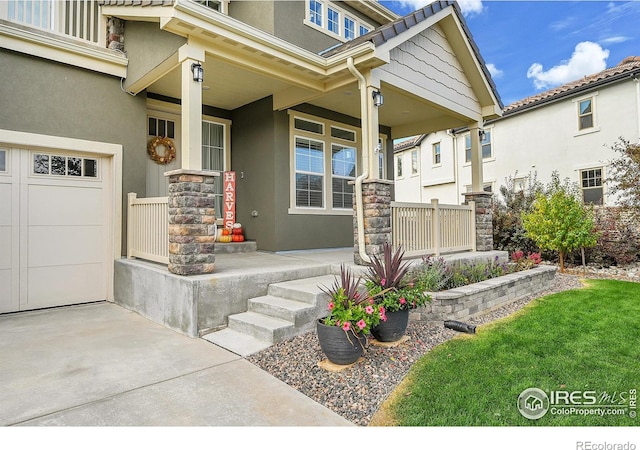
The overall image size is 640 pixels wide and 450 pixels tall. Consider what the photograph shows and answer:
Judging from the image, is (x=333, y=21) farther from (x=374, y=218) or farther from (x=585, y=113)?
(x=585, y=113)

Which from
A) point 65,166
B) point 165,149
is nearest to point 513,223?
point 165,149

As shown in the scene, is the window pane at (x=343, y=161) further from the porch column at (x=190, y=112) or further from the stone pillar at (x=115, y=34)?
the stone pillar at (x=115, y=34)

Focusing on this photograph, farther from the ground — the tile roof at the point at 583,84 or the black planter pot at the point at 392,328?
the tile roof at the point at 583,84

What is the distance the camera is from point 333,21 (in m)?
8.28

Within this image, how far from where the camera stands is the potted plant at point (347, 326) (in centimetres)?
322

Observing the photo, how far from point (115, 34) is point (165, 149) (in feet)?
6.42

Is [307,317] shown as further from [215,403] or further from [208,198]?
[208,198]

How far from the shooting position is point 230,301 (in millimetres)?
4504

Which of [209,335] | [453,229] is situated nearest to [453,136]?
[453,229]

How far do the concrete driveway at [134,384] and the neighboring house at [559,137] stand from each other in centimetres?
803

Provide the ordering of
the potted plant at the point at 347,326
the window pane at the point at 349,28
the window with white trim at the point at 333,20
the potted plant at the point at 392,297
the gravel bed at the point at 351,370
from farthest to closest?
1. the window pane at the point at 349,28
2. the window with white trim at the point at 333,20
3. the potted plant at the point at 392,297
4. the potted plant at the point at 347,326
5. the gravel bed at the point at 351,370

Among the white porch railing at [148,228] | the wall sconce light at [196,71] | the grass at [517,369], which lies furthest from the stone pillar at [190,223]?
the grass at [517,369]

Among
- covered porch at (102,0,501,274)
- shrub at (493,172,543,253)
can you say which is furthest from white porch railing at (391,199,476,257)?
shrub at (493,172,543,253)

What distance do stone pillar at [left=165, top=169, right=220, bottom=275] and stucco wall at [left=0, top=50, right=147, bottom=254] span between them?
80.8 inches
